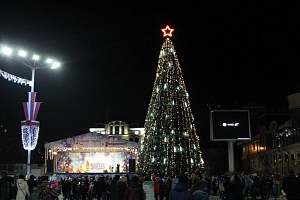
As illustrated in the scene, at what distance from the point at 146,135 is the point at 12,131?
5078 centimetres

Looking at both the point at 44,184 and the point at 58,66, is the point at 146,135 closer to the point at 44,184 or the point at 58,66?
the point at 58,66

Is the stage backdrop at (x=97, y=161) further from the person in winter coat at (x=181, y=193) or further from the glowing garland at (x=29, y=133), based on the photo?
the person in winter coat at (x=181, y=193)

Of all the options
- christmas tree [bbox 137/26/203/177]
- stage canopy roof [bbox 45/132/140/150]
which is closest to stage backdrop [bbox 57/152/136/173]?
stage canopy roof [bbox 45/132/140/150]

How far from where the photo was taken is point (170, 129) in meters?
29.3

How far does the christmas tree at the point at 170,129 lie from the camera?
96.1ft

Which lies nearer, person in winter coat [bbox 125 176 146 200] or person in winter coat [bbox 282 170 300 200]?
person in winter coat [bbox 282 170 300 200]

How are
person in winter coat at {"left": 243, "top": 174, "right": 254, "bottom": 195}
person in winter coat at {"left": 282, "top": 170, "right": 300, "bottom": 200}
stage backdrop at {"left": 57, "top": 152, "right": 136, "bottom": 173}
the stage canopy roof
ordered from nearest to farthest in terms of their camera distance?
person in winter coat at {"left": 282, "top": 170, "right": 300, "bottom": 200} → person in winter coat at {"left": 243, "top": 174, "right": 254, "bottom": 195} → the stage canopy roof → stage backdrop at {"left": 57, "top": 152, "right": 136, "bottom": 173}

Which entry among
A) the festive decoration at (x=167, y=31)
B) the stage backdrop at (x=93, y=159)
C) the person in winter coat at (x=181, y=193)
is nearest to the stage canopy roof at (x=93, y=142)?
the stage backdrop at (x=93, y=159)

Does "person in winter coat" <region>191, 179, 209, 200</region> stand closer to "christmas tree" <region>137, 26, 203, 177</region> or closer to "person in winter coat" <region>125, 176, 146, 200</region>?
"person in winter coat" <region>125, 176, 146, 200</region>

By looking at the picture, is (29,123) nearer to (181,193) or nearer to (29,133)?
(29,133)

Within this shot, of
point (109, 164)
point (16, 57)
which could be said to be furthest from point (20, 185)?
point (109, 164)

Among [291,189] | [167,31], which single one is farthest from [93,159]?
[291,189]

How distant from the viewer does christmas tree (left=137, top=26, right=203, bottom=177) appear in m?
29.3

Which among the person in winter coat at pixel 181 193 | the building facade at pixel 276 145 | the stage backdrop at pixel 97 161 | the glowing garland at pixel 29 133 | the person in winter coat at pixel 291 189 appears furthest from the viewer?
the stage backdrop at pixel 97 161
